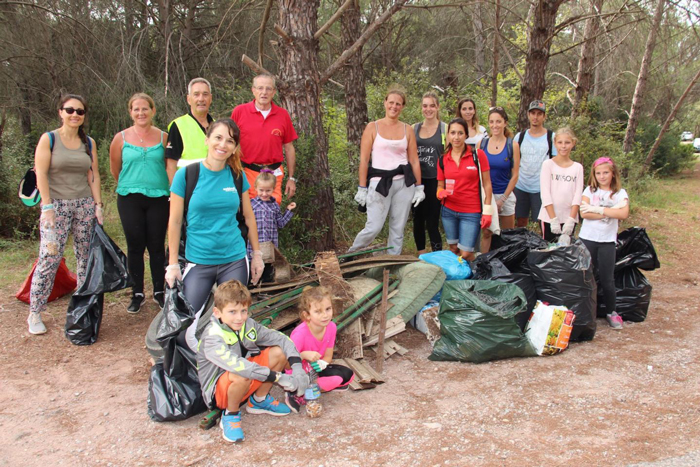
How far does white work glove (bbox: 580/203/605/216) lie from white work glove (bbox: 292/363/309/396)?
115 inches

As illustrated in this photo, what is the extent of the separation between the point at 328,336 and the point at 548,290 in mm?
1991

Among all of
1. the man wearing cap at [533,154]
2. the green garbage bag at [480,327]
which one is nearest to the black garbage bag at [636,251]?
the man wearing cap at [533,154]

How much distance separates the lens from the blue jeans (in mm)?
5199

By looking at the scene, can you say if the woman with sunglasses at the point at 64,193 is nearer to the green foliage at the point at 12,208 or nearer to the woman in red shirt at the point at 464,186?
the woman in red shirt at the point at 464,186

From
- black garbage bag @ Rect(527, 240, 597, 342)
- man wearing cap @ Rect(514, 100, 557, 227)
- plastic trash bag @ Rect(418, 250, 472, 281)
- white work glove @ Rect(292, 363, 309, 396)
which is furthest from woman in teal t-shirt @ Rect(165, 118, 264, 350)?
man wearing cap @ Rect(514, 100, 557, 227)

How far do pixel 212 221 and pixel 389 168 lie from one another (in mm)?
2112

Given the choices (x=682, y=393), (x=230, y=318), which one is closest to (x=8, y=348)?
(x=230, y=318)

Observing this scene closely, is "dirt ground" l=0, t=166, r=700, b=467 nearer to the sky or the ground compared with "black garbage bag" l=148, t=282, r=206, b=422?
nearer to the ground

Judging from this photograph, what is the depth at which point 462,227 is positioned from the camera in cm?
525

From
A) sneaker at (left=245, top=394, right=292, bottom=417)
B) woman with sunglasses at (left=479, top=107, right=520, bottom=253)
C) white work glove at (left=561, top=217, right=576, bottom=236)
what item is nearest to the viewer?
sneaker at (left=245, top=394, right=292, bottom=417)

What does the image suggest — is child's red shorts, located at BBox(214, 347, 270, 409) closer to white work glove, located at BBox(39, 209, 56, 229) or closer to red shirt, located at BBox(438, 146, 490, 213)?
white work glove, located at BBox(39, 209, 56, 229)

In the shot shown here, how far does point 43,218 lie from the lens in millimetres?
4223

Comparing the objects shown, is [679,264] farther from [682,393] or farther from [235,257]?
[235,257]

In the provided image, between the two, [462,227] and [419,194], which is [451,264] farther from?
[419,194]
